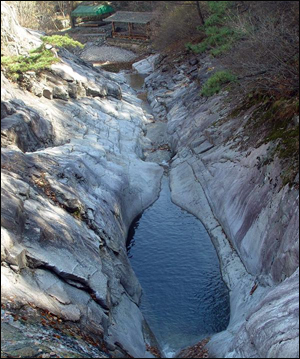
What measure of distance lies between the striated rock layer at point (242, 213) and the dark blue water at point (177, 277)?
22.2 inches

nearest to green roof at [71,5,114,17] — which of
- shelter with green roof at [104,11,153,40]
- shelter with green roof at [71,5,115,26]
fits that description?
shelter with green roof at [71,5,115,26]

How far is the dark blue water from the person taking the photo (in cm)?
1716

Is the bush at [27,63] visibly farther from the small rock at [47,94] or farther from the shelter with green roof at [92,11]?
the shelter with green roof at [92,11]

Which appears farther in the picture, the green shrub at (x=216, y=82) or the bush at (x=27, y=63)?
the green shrub at (x=216, y=82)

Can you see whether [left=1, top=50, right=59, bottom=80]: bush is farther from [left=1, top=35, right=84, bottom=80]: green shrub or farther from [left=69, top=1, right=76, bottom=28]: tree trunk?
[left=69, top=1, right=76, bottom=28]: tree trunk

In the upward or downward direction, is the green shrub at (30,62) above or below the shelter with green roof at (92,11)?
below

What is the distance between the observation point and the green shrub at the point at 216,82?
3017 cm

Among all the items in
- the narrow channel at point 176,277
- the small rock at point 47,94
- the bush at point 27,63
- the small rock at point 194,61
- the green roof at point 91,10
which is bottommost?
the narrow channel at point 176,277

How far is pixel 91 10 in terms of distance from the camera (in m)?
65.4

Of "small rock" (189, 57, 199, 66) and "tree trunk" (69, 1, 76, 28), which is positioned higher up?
"tree trunk" (69, 1, 76, 28)

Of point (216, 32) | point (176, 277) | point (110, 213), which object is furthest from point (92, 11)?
point (176, 277)

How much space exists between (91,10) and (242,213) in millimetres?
52510

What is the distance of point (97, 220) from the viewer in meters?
19.1

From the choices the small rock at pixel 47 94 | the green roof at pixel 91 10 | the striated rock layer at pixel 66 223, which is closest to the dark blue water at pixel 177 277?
the striated rock layer at pixel 66 223
